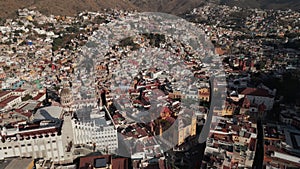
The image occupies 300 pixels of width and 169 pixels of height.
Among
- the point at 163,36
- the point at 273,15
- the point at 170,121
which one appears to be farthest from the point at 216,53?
the point at 273,15

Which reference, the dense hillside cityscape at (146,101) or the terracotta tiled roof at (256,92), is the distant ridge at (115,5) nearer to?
the dense hillside cityscape at (146,101)

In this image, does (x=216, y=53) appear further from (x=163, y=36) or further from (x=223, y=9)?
(x=223, y=9)

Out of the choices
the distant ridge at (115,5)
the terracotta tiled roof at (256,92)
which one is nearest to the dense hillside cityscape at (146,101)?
the terracotta tiled roof at (256,92)

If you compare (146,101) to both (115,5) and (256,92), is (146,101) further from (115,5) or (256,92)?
(115,5)

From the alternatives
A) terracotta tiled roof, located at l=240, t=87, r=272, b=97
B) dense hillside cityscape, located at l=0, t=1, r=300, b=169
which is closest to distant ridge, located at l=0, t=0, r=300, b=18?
dense hillside cityscape, located at l=0, t=1, r=300, b=169

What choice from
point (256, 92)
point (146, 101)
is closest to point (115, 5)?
point (146, 101)

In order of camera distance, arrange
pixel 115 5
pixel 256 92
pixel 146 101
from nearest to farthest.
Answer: pixel 146 101 → pixel 256 92 → pixel 115 5
